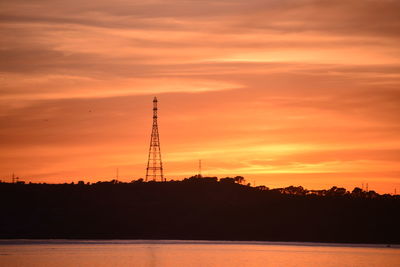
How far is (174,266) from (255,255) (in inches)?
1684

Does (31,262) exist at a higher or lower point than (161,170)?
lower

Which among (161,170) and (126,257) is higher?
(161,170)

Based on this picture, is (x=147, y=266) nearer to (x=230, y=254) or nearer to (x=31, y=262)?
(x=31, y=262)

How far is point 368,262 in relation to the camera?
178 meters

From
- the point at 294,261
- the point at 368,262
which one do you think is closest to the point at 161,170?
the point at 294,261

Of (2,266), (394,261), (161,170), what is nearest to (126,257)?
(161,170)

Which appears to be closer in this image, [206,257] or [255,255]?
[206,257]

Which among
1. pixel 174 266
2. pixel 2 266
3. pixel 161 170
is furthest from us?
pixel 161 170

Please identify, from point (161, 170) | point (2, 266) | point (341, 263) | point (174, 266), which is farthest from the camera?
point (161, 170)

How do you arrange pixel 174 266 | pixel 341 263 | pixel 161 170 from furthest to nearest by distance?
pixel 161 170, pixel 341 263, pixel 174 266

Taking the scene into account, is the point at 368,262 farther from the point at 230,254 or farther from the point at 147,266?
the point at 147,266

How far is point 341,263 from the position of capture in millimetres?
175125

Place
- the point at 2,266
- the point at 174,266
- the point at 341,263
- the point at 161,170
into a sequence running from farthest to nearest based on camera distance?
the point at 161,170 → the point at 341,263 → the point at 174,266 → the point at 2,266

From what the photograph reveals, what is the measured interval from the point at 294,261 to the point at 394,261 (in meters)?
20.4
